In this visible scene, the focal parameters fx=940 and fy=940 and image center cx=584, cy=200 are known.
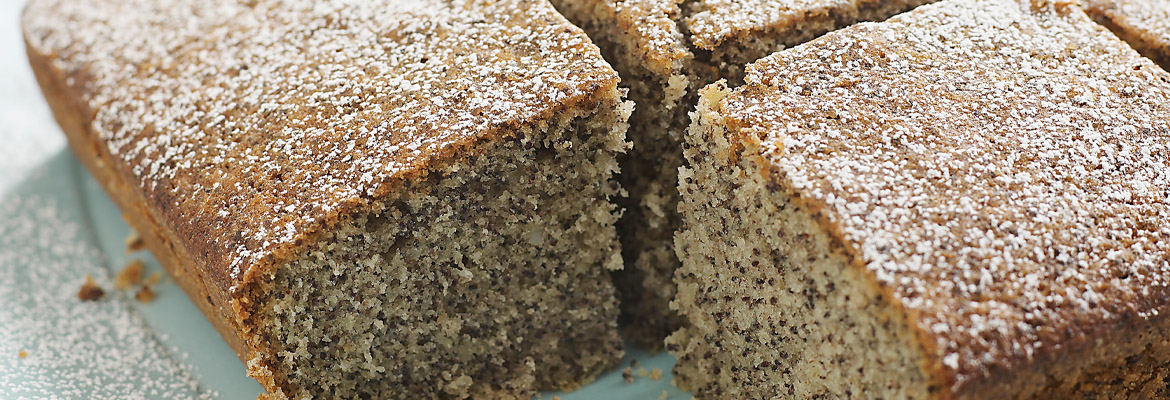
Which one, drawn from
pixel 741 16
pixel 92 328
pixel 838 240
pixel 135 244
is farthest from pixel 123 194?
pixel 838 240

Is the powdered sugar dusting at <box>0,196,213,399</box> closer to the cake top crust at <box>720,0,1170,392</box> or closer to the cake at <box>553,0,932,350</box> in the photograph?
the cake at <box>553,0,932,350</box>

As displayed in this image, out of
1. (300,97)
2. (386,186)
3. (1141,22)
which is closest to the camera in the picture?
(386,186)

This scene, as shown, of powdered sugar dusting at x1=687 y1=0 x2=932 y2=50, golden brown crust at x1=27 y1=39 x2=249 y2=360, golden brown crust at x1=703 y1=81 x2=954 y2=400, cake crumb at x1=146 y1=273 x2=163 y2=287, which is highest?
powdered sugar dusting at x1=687 y1=0 x2=932 y2=50

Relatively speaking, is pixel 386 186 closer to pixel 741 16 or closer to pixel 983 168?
pixel 741 16

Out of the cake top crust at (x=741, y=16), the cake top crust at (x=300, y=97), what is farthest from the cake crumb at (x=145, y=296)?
the cake top crust at (x=741, y=16)

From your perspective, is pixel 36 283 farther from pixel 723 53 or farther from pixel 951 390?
pixel 951 390

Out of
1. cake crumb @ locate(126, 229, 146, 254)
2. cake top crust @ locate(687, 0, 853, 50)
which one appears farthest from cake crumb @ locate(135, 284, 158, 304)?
cake top crust @ locate(687, 0, 853, 50)

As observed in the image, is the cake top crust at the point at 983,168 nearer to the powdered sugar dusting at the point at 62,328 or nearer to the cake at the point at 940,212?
the cake at the point at 940,212

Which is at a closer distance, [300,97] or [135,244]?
[300,97]

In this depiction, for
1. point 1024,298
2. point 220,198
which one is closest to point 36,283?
point 220,198
